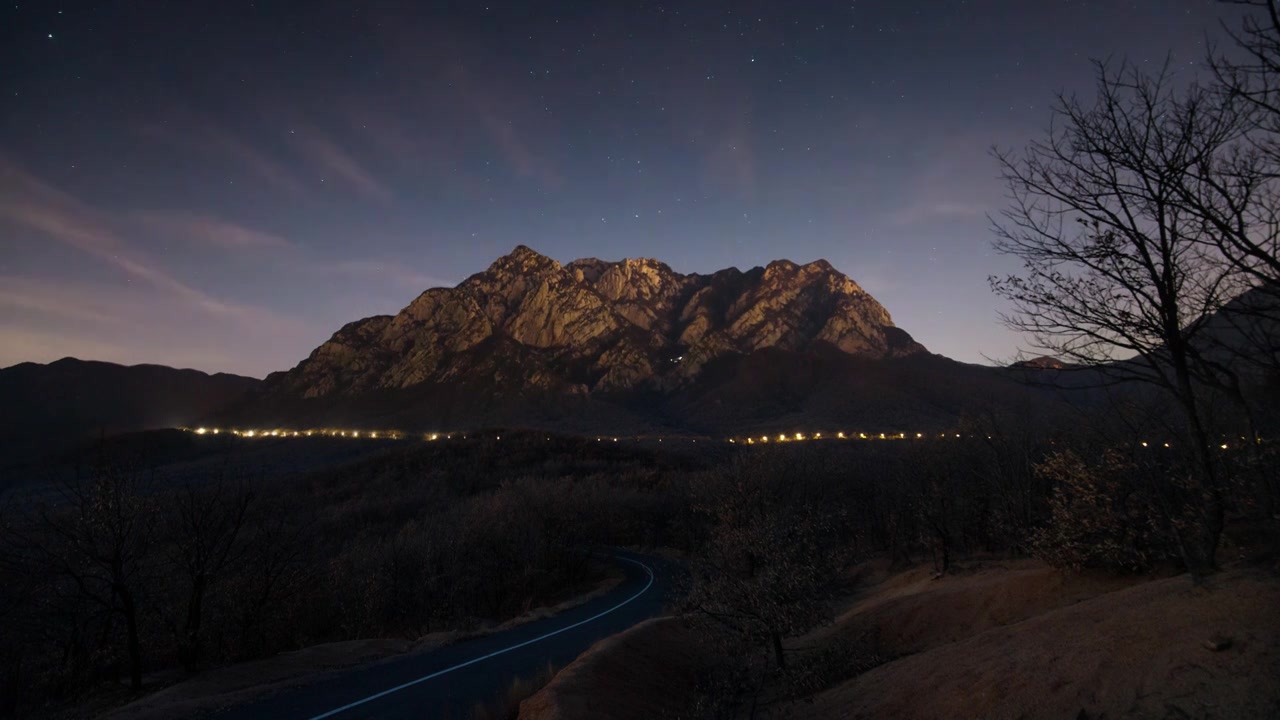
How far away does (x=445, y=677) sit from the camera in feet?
51.5

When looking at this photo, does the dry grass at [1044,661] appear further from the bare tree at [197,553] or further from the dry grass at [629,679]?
the bare tree at [197,553]

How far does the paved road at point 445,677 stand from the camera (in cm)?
1280

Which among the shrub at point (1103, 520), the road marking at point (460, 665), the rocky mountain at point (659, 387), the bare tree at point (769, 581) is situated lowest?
the road marking at point (460, 665)

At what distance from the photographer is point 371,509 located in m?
55.0

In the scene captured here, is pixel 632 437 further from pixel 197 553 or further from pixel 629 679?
pixel 629 679

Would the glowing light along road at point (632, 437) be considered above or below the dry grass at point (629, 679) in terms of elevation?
above

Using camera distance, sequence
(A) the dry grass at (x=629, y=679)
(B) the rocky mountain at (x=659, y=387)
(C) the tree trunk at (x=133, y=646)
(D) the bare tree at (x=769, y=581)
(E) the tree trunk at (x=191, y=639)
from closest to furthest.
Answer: (A) the dry grass at (x=629, y=679) → (D) the bare tree at (x=769, y=581) → (C) the tree trunk at (x=133, y=646) → (E) the tree trunk at (x=191, y=639) → (B) the rocky mountain at (x=659, y=387)

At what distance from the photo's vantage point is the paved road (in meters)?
12.8

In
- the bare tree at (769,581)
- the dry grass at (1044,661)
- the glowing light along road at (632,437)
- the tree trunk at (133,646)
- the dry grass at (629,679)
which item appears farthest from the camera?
the glowing light along road at (632,437)

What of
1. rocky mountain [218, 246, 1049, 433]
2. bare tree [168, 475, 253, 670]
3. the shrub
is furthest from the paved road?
rocky mountain [218, 246, 1049, 433]

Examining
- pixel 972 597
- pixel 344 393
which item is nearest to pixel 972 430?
pixel 972 597

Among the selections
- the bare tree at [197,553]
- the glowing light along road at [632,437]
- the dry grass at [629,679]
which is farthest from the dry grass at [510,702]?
the glowing light along road at [632,437]

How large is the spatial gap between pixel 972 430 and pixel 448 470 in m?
63.2

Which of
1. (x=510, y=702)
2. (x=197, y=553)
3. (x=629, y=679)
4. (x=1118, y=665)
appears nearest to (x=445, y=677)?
(x=510, y=702)
